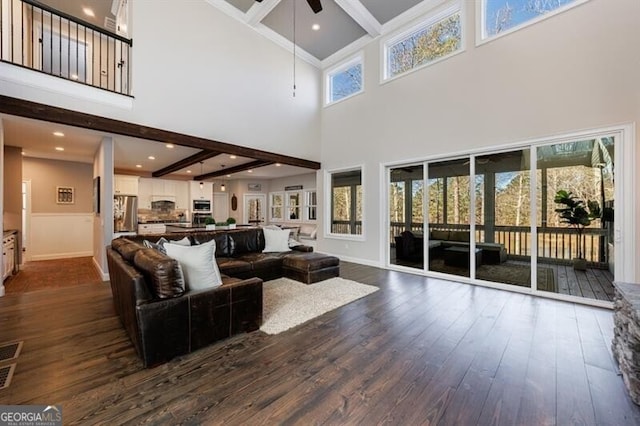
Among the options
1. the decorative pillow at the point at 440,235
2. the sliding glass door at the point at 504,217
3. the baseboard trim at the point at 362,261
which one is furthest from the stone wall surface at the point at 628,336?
the baseboard trim at the point at 362,261

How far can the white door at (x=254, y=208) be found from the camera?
10258 millimetres

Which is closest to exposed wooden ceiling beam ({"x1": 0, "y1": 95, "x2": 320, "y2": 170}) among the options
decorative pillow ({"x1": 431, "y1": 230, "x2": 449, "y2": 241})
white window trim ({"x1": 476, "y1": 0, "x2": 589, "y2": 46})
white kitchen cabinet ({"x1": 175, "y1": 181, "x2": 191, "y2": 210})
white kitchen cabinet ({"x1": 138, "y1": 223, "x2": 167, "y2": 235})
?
decorative pillow ({"x1": 431, "y1": 230, "x2": 449, "y2": 241})

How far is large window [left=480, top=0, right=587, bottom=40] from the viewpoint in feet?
12.6

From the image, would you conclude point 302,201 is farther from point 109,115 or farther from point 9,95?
point 9,95

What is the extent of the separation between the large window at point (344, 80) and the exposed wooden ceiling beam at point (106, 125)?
2812mm

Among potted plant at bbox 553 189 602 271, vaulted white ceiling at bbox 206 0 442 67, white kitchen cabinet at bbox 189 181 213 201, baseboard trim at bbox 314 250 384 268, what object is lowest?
baseboard trim at bbox 314 250 384 268

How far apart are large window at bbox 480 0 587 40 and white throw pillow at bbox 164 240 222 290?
18.2ft

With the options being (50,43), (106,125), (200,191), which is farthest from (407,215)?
(50,43)

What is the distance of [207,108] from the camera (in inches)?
195

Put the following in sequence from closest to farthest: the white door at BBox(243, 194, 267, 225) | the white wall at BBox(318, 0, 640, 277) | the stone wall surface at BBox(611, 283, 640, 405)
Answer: the stone wall surface at BBox(611, 283, 640, 405) → the white wall at BBox(318, 0, 640, 277) → the white door at BBox(243, 194, 267, 225)

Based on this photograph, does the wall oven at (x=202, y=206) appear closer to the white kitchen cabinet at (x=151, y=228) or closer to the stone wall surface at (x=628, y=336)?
the white kitchen cabinet at (x=151, y=228)

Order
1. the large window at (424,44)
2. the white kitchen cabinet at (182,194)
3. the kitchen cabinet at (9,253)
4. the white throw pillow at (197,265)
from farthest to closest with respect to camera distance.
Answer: the white kitchen cabinet at (182,194), the large window at (424,44), the kitchen cabinet at (9,253), the white throw pillow at (197,265)

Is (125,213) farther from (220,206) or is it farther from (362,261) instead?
(362,261)

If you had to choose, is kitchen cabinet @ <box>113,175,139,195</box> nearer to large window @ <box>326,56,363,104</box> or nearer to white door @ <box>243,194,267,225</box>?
white door @ <box>243,194,267,225</box>
